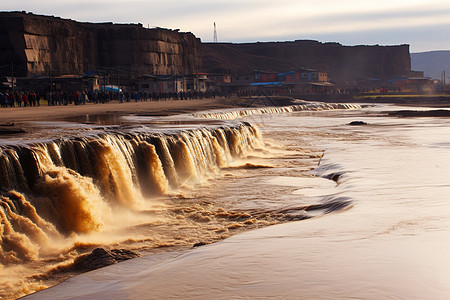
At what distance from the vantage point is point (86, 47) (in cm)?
9962

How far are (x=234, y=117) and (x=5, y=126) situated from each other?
26644 mm

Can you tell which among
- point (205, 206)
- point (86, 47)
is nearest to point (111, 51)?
point (86, 47)

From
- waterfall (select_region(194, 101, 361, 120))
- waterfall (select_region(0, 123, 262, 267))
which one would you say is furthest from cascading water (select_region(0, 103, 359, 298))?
waterfall (select_region(194, 101, 361, 120))

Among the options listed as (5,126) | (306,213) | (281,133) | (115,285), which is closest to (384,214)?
(306,213)

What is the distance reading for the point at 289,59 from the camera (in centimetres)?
18175

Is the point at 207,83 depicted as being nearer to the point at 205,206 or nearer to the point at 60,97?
the point at 60,97

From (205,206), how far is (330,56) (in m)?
180

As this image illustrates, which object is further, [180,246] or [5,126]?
[5,126]

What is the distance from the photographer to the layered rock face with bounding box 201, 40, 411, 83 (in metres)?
173

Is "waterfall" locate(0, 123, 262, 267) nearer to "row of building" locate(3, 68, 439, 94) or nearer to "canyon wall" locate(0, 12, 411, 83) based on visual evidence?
"row of building" locate(3, 68, 439, 94)

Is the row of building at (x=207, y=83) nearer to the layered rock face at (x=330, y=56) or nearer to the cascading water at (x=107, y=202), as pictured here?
the layered rock face at (x=330, y=56)

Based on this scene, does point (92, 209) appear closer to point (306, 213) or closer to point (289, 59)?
point (306, 213)

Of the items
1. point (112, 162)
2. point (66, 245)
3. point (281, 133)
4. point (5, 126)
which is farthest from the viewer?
point (281, 133)

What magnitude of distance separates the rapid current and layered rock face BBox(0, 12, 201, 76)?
63.2m
